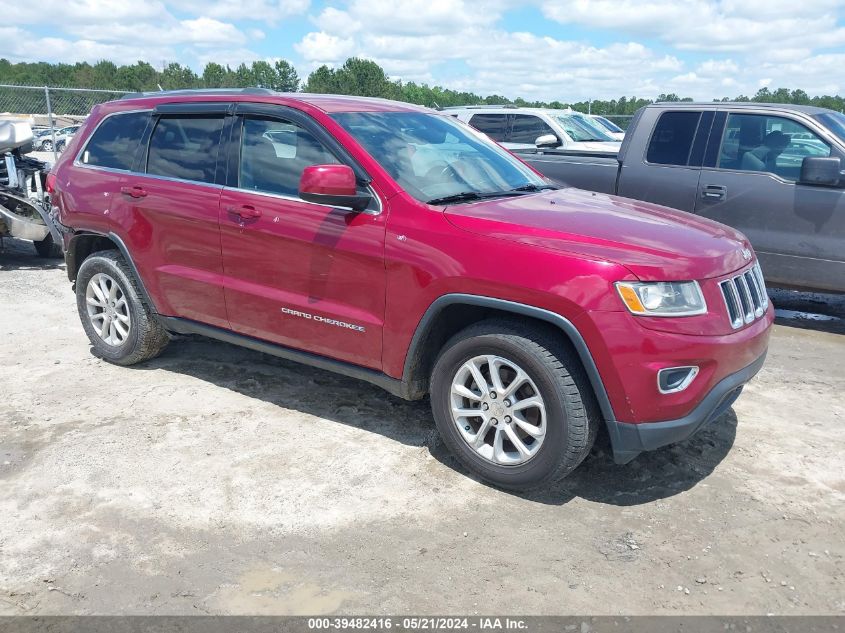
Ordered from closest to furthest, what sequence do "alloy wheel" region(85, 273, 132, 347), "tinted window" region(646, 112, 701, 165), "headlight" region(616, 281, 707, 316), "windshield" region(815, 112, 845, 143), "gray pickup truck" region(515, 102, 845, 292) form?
"headlight" region(616, 281, 707, 316) < "alloy wheel" region(85, 273, 132, 347) < "gray pickup truck" region(515, 102, 845, 292) < "windshield" region(815, 112, 845, 143) < "tinted window" region(646, 112, 701, 165)

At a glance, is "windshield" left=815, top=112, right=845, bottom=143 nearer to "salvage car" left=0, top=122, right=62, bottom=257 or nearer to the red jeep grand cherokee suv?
the red jeep grand cherokee suv

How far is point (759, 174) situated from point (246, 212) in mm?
4540

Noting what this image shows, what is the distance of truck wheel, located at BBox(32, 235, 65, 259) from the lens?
9588 millimetres

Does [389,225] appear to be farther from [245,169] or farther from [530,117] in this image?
[530,117]

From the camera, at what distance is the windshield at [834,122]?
21.2 ft

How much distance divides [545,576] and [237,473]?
169 cm

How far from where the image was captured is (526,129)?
11695 millimetres

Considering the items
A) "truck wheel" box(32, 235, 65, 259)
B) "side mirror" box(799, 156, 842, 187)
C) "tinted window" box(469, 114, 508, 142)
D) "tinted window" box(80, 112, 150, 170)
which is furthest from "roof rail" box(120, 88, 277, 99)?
"tinted window" box(469, 114, 508, 142)

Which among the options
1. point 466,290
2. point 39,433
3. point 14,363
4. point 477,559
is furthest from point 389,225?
point 14,363

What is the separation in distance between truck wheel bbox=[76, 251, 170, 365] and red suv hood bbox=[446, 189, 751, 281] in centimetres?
252

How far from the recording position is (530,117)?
11727 millimetres

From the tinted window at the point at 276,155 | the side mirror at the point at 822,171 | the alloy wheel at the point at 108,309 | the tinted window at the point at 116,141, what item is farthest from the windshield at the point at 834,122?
the alloy wheel at the point at 108,309

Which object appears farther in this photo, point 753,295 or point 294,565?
point 753,295

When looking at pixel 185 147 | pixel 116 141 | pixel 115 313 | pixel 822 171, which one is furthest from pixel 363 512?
pixel 822 171
